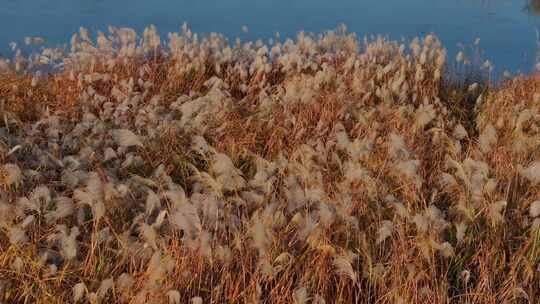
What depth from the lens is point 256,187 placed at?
13.7 ft

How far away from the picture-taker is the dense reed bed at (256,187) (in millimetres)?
3117

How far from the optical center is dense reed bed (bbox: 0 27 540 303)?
123 inches

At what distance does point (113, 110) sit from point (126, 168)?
1445 millimetres

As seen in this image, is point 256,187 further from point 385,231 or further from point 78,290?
point 78,290

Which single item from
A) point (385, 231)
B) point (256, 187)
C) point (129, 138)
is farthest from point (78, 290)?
point (256, 187)

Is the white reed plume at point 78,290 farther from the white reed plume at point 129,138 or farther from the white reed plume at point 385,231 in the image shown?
the white reed plume at point 385,231

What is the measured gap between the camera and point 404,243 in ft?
11.0

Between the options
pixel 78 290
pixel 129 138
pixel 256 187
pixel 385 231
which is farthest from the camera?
pixel 256 187

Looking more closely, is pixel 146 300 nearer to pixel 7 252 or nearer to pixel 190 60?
pixel 7 252

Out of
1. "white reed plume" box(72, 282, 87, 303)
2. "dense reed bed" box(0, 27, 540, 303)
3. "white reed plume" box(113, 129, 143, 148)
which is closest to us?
"white reed plume" box(72, 282, 87, 303)

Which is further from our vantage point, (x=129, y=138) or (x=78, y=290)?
(x=129, y=138)

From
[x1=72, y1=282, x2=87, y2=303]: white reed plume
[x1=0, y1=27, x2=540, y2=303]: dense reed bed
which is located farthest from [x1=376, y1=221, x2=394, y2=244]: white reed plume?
[x1=72, y1=282, x2=87, y2=303]: white reed plume

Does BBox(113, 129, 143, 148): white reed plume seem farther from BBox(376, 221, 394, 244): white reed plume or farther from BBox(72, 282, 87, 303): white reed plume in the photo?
BBox(376, 221, 394, 244): white reed plume

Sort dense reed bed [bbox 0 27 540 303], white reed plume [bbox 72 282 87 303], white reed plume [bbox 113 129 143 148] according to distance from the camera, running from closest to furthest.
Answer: white reed plume [bbox 72 282 87 303], dense reed bed [bbox 0 27 540 303], white reed plume [bbox 113 129 143 148]
